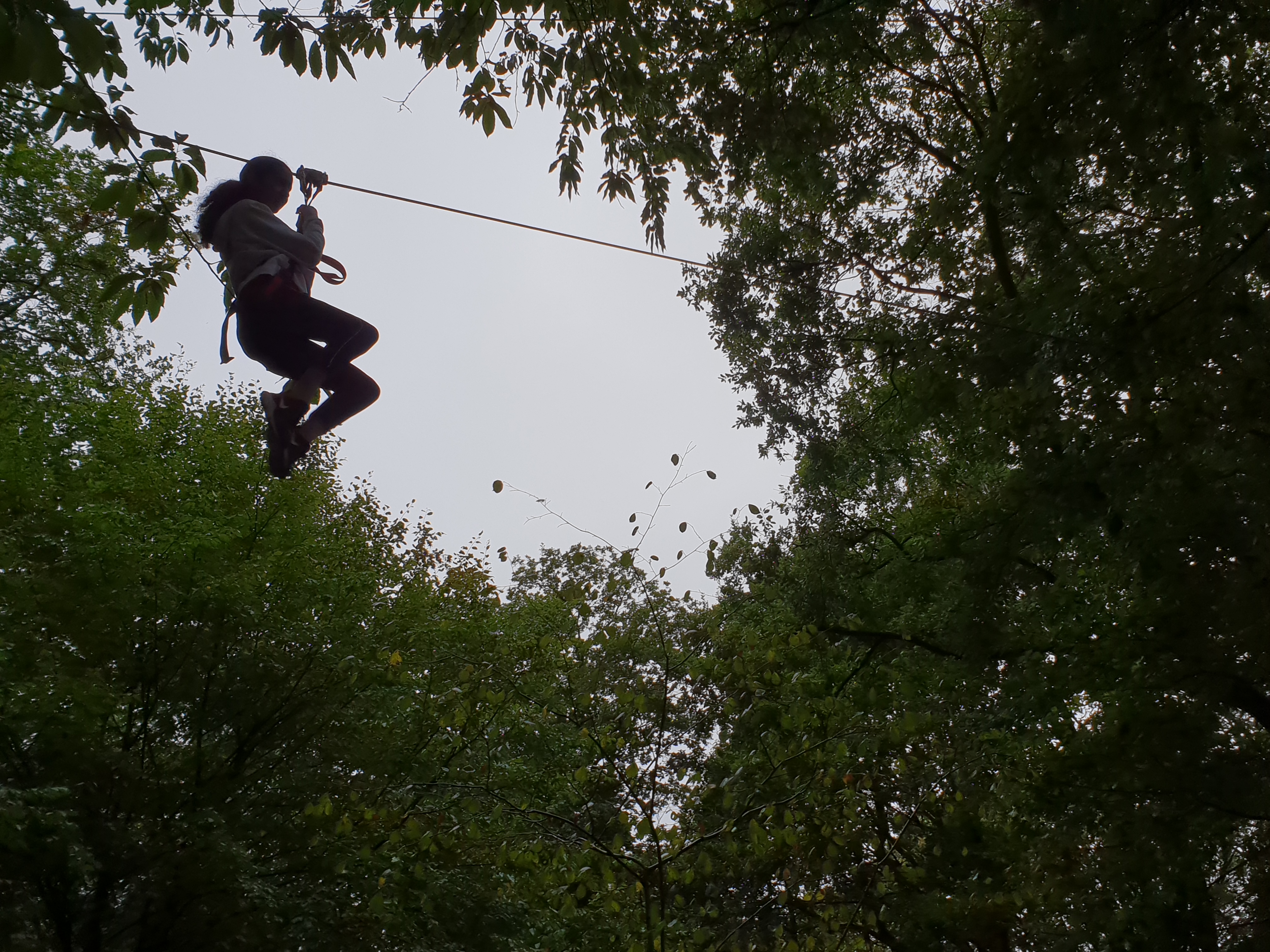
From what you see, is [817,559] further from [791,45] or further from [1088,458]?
[791,45]

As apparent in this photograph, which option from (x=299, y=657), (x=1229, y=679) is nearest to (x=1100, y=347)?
(x=1229, y=679)

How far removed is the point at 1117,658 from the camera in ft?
20.5

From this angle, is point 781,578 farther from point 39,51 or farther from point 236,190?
point 39,51

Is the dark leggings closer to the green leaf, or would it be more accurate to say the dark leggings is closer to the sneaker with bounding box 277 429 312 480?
the sneaker with bounding box 277 429 312 480

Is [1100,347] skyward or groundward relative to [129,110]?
skyward

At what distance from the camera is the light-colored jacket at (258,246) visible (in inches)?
135

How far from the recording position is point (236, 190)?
3.62 meters

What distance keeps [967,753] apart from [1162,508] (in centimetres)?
263

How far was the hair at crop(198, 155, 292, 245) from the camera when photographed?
3.60 metres

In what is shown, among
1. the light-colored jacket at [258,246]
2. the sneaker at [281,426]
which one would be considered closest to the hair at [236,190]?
the light-colored jacket at [258,246]

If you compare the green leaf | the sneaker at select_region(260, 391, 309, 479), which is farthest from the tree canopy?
the sneaker at select_region(260, 391, 309, 479)

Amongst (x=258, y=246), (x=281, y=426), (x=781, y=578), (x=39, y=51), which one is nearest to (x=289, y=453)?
(x=281, y=426)

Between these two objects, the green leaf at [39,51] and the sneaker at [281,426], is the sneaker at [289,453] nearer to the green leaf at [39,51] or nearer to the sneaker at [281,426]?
the sneaker at [281,426]

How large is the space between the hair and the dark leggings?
42 cm
